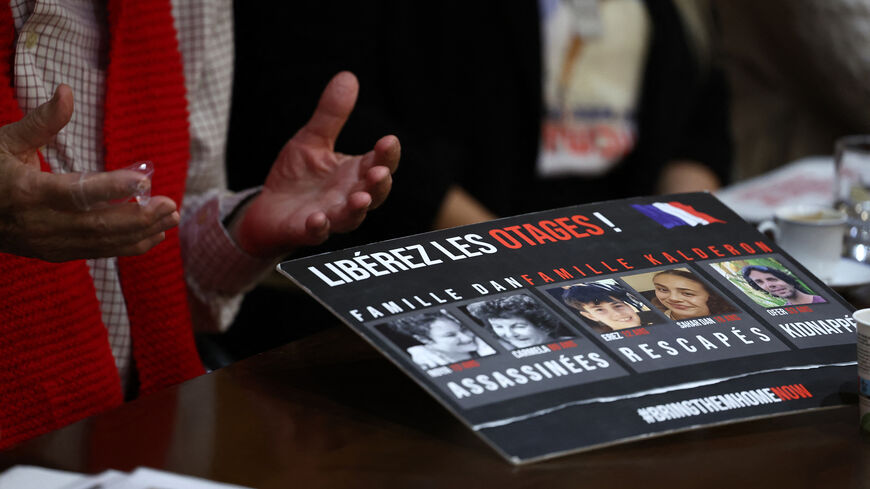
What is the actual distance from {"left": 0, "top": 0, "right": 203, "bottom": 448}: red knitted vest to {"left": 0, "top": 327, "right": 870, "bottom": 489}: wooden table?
0.24 metres

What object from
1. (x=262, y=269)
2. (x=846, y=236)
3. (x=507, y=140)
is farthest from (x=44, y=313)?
(x=507, y=140)

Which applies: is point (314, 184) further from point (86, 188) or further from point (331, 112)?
point (86, 188)

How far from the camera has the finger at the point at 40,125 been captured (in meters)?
0.57

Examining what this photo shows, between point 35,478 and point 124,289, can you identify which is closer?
point 35,478

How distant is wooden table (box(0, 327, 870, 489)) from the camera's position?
472 millimetres

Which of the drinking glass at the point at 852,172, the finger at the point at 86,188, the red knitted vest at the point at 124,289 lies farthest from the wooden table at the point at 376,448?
the drinking glass at the point at 852,172

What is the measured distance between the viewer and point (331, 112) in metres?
0.80

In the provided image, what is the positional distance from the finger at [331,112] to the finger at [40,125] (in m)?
0.26

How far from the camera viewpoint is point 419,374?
0.50 m

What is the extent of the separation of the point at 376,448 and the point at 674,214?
0.30 m

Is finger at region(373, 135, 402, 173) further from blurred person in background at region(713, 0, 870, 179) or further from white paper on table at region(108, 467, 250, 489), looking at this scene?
blurred person in background at region(713, 0, 870, 179)

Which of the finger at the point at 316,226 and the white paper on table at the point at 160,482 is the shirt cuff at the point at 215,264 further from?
the white paper on table at the point at 160,482

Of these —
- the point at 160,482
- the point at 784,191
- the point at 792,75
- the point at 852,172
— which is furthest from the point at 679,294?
the point at 792,75

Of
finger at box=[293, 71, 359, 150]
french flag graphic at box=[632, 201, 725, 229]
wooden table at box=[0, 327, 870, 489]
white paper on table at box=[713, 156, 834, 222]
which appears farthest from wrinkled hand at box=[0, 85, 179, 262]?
white paper on table at box=[713, 156, 834, 222]
